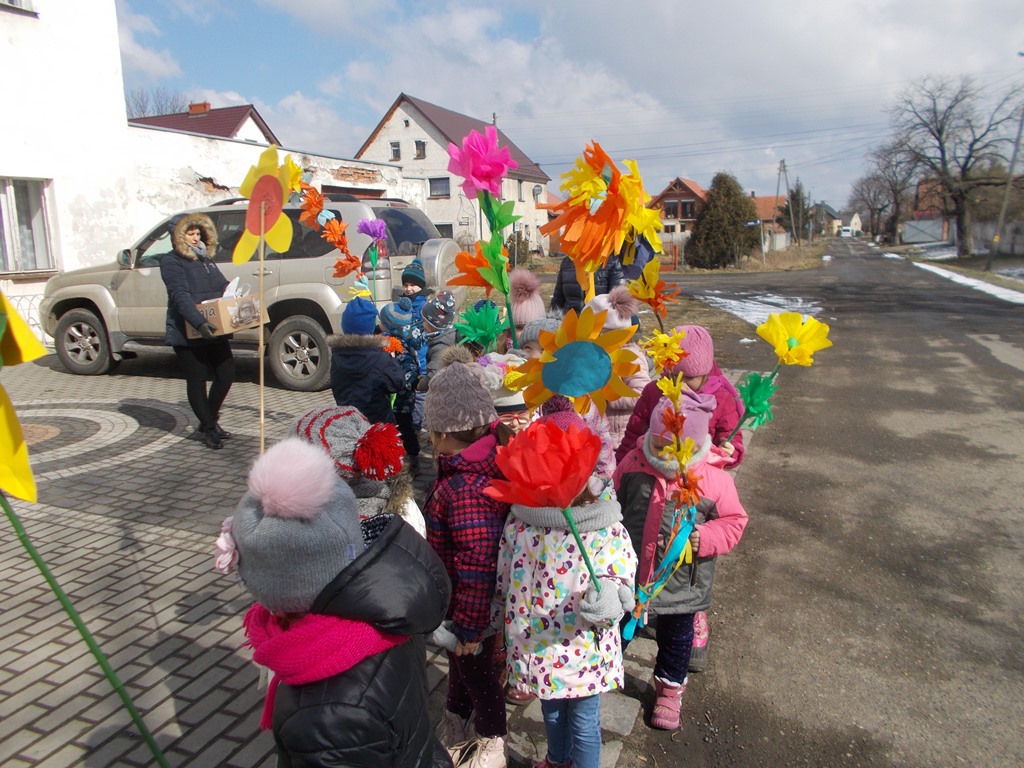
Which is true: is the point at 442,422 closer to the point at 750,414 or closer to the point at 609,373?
the point at 609,373

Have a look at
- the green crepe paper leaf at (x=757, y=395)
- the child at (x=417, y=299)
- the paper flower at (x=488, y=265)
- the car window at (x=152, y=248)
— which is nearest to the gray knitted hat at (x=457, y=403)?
the paper flower at (x=488, y=265)

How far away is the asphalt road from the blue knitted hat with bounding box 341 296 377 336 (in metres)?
2.86

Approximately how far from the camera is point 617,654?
2.44 metres

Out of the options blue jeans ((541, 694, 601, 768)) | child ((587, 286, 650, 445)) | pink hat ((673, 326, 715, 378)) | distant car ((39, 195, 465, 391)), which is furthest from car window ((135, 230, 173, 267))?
blue jeans ((541, 694, 601, 768))

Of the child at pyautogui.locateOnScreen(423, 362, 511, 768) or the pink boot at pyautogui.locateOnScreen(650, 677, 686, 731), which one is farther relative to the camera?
the pink boot at pyautogui.locateOnScreen(650, 677, 686, 731)

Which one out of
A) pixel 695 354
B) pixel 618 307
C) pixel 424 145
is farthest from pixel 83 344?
pixel 424 145

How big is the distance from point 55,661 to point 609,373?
3.01 m

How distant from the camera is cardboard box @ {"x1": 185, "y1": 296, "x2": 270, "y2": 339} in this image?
18.2 feet

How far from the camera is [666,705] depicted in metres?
2.93

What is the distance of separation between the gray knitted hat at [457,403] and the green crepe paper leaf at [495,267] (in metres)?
0.63

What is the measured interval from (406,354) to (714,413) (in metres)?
2.77

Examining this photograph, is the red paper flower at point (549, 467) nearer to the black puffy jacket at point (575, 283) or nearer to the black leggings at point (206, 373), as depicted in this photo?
the black puffy jacket at point (575, 283)

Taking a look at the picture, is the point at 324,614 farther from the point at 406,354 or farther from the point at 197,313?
the point at 197,313

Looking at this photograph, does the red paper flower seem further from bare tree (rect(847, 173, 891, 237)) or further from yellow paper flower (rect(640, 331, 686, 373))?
bare tree (rect(847, 173, 891, 237))
